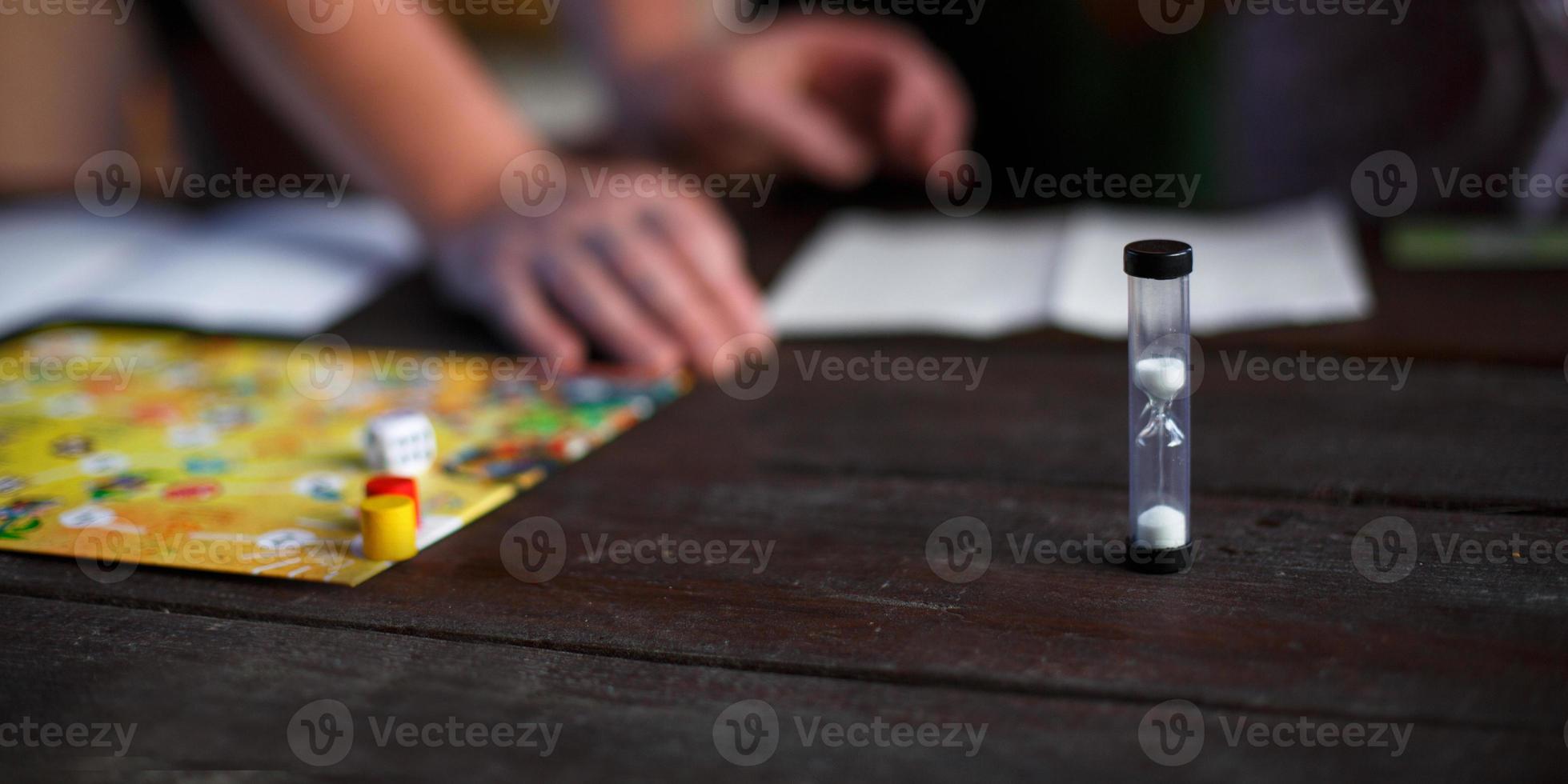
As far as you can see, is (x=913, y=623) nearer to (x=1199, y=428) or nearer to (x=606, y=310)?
(x=1199, y=428)

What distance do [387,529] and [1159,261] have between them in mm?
A: 369

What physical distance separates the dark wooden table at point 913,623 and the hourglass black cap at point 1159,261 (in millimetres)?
133

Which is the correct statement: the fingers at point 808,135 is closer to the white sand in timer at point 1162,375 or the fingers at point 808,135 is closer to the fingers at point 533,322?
the fingers at point 533,322

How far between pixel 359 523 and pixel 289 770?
8.1 inches

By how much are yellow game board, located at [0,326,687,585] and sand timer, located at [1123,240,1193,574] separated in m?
0.33

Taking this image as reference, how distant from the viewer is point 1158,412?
56 cm

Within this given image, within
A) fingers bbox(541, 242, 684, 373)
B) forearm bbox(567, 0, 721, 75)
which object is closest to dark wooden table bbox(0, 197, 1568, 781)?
fingers bbox(541, 242, 684, 373)

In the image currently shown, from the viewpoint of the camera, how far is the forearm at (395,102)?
40.1 inches

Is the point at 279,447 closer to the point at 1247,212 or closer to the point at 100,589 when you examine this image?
the point at 100,589

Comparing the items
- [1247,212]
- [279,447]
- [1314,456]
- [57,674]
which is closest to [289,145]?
[279,447]

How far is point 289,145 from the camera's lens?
174 cm

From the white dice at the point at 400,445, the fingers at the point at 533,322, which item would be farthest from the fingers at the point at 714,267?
the white dice at the point at 400,445

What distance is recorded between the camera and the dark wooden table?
42 cm

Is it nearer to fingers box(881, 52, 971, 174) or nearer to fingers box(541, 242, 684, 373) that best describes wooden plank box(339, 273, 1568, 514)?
fingers box(541, 242, 684, 373)
